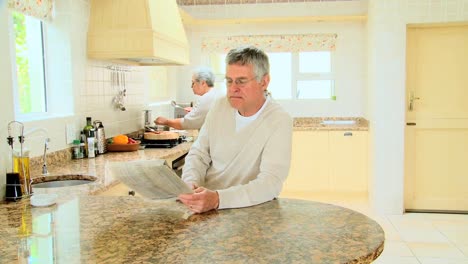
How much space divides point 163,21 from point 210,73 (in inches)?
33.8

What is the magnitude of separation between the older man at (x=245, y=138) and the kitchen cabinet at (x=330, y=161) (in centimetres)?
350

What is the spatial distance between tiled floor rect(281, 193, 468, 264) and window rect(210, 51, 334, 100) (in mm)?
1619

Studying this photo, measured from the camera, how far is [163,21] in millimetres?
3822

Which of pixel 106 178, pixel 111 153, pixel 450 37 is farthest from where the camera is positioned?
pixel 450 37

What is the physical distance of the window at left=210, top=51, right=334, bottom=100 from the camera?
6.09 m

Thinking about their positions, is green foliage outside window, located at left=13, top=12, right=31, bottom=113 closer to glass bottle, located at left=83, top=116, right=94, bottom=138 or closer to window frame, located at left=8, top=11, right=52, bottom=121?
window frame, located at left=8, top=11, right=52, bottom=121

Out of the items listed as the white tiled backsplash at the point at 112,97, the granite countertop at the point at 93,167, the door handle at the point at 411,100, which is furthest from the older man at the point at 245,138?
the door handle at the point at 411,100

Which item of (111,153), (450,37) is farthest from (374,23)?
(111,153)

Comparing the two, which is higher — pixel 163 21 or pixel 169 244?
pixel 163 21

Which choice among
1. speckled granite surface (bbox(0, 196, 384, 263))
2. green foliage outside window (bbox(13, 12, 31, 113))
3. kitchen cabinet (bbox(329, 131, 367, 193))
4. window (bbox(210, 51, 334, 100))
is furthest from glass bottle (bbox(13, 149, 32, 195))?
window (bbox(210, 51, 334, 100))

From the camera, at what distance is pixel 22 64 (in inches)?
118

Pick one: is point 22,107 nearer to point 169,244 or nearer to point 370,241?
point 169,244

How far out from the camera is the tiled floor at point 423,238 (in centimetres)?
Result: 361

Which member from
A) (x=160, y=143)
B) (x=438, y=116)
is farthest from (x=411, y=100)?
(x=160, y=143)
